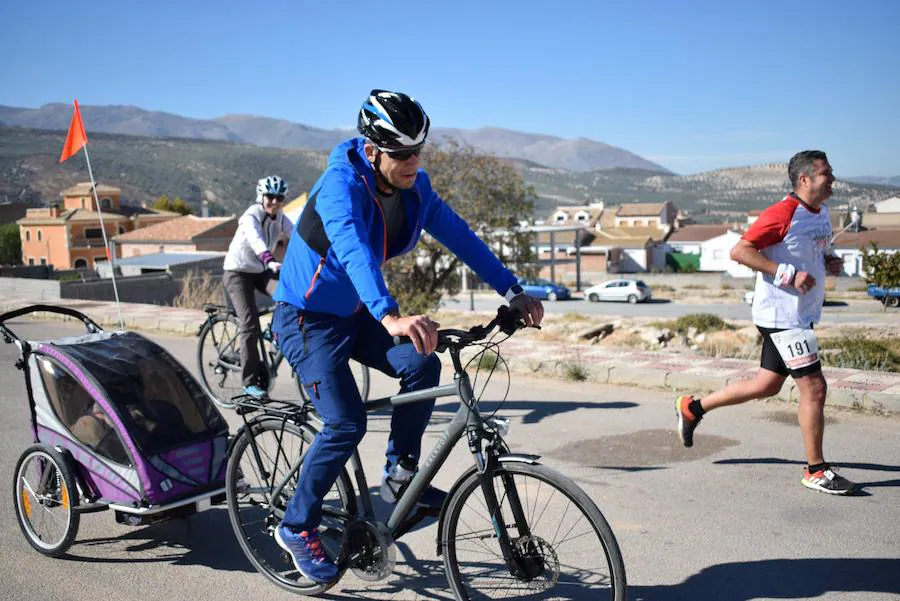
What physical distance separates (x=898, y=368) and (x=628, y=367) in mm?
2886

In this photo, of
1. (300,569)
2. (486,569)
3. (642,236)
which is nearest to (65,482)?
(300,569)

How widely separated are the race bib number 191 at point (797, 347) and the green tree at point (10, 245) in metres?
115

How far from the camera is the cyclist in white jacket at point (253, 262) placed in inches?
292

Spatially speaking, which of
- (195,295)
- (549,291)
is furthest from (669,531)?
(549,291)

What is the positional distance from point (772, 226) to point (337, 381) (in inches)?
117

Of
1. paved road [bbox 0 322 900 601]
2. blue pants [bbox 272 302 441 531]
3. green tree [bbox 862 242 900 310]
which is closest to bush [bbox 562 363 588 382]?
paved road [bbox 0 322 900 601]

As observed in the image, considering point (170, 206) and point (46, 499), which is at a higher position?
point (170, 206)

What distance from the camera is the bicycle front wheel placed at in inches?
117

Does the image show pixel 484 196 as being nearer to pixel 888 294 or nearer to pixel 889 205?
pixel 888 294

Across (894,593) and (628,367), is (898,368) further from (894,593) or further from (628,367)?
(894,593)

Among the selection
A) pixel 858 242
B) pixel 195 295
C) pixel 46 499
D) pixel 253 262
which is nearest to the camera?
pixel 46 499

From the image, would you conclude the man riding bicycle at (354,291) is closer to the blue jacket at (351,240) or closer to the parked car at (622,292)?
the blue jacket at (351,240)

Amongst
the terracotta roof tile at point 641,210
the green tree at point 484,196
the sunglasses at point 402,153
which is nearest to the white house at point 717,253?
the terracotta roof tile at point 641,210

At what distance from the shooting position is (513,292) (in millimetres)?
3498
